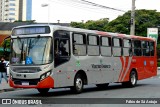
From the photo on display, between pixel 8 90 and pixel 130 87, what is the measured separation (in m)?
6.93

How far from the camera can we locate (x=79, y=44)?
59.1 ft

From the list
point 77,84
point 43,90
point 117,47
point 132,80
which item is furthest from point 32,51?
point 132,80

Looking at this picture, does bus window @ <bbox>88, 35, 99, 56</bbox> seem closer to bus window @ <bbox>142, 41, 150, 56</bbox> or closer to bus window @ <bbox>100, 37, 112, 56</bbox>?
bus window @ <bbox>100, 37, 112, 56</bbox>

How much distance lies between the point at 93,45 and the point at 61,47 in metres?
2.70

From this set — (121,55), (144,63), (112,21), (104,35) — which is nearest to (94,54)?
(104,35)

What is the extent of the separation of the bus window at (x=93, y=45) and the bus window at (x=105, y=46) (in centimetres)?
46

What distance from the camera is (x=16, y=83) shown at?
1642cm

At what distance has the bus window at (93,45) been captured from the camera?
1890 centimetres

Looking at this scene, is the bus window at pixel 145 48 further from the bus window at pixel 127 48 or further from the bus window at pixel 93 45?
the bus window at pixel 93 45

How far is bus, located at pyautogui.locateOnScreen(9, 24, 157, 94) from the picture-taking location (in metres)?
16.1

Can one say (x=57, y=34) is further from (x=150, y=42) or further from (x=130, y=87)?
(x=150, y=42)

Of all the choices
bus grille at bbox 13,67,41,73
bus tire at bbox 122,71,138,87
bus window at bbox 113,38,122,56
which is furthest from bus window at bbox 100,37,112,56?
bus grille at bbox 13,67,41,73

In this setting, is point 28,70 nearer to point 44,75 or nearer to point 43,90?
point 44,75

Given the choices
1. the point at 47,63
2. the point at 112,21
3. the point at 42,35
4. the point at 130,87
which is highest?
the point at 112,21
